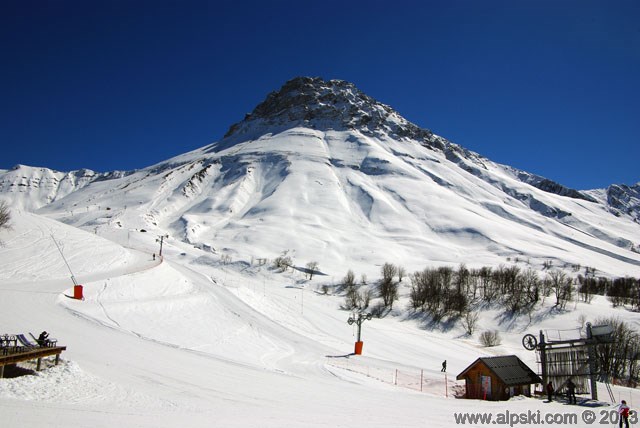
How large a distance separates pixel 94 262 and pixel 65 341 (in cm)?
2984

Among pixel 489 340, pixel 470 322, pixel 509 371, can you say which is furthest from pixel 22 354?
pixel 470 322

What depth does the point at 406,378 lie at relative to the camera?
34.5m

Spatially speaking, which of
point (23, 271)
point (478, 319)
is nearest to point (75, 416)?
point (23, 271)

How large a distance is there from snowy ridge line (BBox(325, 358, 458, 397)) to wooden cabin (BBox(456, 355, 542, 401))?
2078mm

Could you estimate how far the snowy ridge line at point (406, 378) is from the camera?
104ft

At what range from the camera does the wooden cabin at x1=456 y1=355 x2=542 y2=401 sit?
28828mm

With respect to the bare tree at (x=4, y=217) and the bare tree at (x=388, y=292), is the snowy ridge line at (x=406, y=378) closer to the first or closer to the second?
the bare tree at (x=4, y=217)

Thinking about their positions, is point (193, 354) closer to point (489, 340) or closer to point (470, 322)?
point (489, 340)

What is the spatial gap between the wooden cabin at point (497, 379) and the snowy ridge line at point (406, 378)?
2078 millimetres

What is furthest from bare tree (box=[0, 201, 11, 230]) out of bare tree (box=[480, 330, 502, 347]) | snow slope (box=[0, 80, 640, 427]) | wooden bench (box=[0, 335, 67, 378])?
bare tree (box=[480, 330, 502, 347])

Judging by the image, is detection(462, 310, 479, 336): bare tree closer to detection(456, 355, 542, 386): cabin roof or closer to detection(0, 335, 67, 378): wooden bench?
detection(456, 355, 542, 386): cabin roof

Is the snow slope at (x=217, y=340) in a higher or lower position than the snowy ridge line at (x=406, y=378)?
higher

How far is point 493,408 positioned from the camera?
76.0 feet

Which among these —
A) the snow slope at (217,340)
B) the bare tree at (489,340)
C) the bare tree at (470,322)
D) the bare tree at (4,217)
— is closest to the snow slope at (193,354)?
the snow slope at (217,340)
